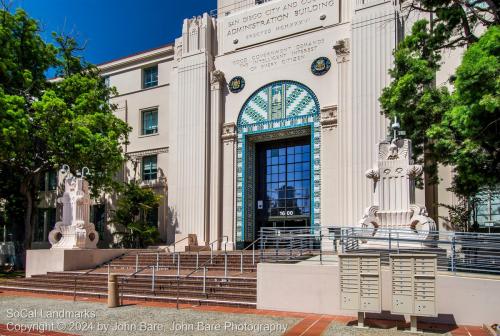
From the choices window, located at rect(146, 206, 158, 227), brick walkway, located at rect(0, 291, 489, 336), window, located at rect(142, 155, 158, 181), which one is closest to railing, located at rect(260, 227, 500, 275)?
brick walkway, located at rect(0, 291, 489, 336)

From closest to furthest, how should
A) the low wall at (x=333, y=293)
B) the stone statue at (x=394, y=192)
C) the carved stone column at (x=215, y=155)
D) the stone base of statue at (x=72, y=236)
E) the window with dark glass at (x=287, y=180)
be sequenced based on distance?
the low wall at (x=333, y=293), the stone statue at (x=394, y=192), the stone base of statue at (x=72, y=236), the window with dark glass at (x=287, y=180), the carved stone column at (x=215, y=155)

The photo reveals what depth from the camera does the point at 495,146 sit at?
1255cm

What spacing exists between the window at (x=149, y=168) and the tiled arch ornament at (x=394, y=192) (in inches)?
712

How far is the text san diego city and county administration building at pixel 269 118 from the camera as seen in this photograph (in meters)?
21.2

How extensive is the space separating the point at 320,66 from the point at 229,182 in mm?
7383

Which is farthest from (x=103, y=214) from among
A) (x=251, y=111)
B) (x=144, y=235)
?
(x=251, y=111)

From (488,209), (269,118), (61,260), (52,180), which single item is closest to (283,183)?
(269,118)

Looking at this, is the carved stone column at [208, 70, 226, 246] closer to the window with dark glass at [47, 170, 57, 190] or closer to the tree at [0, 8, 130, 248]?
the tree at [0, 8, 130, 248]

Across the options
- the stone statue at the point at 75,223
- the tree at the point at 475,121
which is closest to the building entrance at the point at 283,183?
the stone statue at the point at 75,223

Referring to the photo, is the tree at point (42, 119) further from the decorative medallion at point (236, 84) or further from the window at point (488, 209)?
the window at point (488, 209)

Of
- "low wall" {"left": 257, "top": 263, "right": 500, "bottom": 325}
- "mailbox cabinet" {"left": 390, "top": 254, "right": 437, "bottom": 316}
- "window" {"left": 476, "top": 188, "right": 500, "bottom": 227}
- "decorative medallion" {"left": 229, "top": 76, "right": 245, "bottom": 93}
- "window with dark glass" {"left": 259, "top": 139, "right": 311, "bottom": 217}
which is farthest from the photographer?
"decorative medallion" {"left": 229, "top": 76, "right": 245, "bottom": 93}

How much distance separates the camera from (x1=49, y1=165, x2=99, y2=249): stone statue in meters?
20.6

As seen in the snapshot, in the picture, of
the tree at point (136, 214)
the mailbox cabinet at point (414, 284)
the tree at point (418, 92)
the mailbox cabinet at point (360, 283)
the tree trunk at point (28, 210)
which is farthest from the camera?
the tree at point (136, 214)

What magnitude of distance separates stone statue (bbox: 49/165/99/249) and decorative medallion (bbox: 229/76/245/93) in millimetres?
8809
